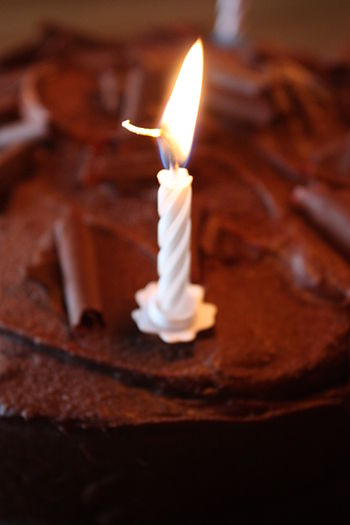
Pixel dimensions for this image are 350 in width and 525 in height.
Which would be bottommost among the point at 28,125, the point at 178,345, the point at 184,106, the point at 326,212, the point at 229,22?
the point at 178,345

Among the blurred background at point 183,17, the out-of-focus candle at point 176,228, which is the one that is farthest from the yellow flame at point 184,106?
the blurred background at point 183,17

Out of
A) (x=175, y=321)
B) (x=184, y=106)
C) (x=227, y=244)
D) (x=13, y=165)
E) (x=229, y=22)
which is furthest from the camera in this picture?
(x=229, y=22)

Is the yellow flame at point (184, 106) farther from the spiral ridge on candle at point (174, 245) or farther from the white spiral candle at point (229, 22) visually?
the white spiral candle at point (229, 22)

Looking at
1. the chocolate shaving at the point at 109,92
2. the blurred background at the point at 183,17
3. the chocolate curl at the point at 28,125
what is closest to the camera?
the chocolate curl at the point at 28,125

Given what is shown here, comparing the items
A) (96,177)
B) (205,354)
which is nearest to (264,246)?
(205,354)

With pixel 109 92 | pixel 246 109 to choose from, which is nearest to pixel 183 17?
pixel 109 92

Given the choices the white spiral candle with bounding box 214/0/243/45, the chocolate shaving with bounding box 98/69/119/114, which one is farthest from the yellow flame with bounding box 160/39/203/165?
the white spiral candle with bounding box 214/0/243/45

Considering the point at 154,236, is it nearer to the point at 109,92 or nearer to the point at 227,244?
the point at 227,244

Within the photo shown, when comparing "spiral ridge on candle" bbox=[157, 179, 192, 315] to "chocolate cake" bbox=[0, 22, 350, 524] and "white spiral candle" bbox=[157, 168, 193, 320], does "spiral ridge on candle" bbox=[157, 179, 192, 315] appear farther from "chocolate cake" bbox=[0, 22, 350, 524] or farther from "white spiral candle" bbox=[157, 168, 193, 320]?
"chocolate cake" bbox=[0, 22, 350, 524]
